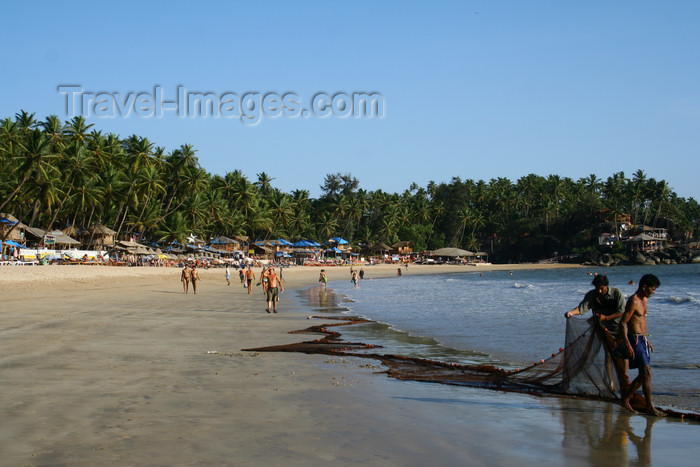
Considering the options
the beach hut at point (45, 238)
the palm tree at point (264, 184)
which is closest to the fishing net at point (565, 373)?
the beach hut at point (45, 238)

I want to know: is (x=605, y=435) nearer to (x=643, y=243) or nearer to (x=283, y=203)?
(x=283, y=203)

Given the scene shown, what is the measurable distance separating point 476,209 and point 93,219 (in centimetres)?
8355

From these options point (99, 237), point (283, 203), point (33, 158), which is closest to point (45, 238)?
point (33, 158)

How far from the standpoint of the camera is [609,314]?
Answer: 6.87 meters

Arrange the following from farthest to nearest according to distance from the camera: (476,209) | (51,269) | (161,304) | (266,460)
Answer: (476,209), (51,269), (161,304), (266,460)

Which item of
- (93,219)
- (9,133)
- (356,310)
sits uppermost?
(9,133)

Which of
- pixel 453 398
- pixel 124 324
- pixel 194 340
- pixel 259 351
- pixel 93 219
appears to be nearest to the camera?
pixel 453 398

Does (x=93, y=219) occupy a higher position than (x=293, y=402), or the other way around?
(x=93, y=219)

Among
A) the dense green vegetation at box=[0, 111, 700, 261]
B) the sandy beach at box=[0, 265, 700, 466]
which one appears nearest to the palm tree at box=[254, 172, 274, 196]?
the dense green vegetation at box=[0, 111, 700, 261]

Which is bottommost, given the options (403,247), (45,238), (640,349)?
(640,349)

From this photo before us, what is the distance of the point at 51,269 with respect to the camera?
117 ft

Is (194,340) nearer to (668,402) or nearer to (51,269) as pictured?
(668,402)

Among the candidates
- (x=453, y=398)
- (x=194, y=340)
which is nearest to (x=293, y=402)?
(x=453, y=398)

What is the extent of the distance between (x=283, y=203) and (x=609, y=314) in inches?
3544
